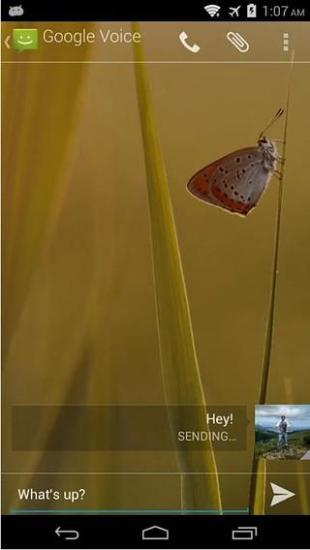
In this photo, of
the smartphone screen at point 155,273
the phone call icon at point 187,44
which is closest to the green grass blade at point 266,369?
the smartphone screen at point 155,273

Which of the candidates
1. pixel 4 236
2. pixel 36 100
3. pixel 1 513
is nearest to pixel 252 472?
pixel 1 513

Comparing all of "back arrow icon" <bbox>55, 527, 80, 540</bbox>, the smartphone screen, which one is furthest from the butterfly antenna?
"back arrow icon" <bbox>55, 527, 80, 540</bbox>

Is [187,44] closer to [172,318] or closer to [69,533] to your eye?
[172,318]

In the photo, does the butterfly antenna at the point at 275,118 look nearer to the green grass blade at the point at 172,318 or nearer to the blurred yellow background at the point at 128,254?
the blurred yellow background at the point at 128,254

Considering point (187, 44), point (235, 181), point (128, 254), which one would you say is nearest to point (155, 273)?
point (128, 254)

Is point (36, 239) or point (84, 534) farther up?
point (36, 239)

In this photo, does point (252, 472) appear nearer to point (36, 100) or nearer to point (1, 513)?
point (1, 513)
